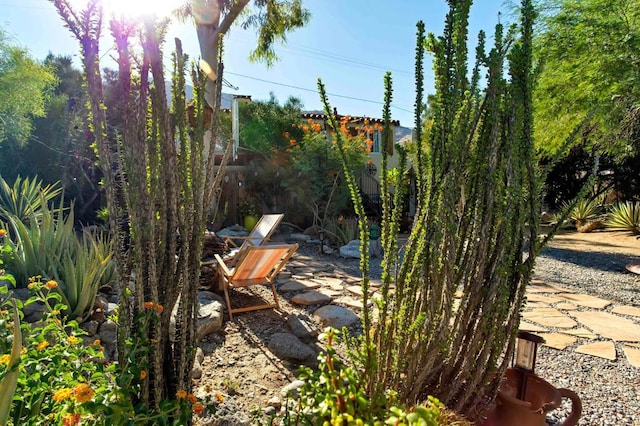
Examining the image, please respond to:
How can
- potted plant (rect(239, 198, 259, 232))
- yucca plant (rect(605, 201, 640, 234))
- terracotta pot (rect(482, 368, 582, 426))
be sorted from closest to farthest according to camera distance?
terracotta pot (rect(482, 368, 582, 426)) → yucca plant (rect(605, 201, 640, 234)) → potted plant (rect(239, 198, 259, 232))

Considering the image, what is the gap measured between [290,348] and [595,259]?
6395mm

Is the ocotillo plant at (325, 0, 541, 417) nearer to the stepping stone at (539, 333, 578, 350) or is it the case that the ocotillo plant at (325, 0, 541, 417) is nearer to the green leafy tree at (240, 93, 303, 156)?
the stepping stone at (539, 333, 578, 350)

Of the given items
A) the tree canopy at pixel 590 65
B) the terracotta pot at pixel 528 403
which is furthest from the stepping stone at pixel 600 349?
the tree canopy at pixel 590 65

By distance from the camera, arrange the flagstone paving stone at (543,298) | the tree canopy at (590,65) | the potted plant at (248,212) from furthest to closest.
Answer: the potted plant at (248,212) → the tree canopy at (590,65) → the flagstone paving stone at (543,298)

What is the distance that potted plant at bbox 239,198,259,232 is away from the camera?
9.89m

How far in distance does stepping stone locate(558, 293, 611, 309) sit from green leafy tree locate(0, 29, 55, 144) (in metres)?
7.38

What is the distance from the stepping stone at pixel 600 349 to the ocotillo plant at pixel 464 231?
6.07 feet

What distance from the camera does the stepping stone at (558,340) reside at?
3.13 metres

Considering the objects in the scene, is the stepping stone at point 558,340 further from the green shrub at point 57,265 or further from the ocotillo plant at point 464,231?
the green shrub at point 57,265

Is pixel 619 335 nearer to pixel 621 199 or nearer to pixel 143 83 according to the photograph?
pixel 143 83

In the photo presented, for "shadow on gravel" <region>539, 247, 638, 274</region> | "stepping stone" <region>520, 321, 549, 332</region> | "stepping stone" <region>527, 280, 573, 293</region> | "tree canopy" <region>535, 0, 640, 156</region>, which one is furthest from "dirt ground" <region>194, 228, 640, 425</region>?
"shadow on gravel" <region>539, 247, 638, 274</region>

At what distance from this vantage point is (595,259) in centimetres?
704

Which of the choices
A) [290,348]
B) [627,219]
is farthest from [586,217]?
[290,348]

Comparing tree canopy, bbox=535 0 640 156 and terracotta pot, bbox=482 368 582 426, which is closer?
terracotta pot, bbox=482 368 582 426
